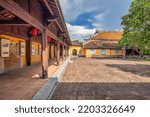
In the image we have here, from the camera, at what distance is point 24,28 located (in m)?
14.8

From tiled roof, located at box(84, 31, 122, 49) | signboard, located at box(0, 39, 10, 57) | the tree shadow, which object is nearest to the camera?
signboard, located at box(0, 39, 10, 57)

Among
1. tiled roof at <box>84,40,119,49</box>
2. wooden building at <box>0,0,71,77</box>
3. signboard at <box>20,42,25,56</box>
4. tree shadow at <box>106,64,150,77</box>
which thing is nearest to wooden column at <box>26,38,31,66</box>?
wooden building at <box>0,0,71,77</box>

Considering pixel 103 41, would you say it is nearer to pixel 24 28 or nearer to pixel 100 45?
pixel 100 45

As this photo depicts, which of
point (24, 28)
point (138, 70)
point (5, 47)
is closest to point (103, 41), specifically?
point (138, 70)

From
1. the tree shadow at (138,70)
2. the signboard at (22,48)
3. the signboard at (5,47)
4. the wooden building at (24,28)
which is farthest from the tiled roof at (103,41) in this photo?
the signboard at (5,47)

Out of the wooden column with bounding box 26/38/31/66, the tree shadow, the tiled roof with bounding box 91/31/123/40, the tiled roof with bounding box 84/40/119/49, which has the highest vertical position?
the tiled roof with bounding box 91/31/123/40

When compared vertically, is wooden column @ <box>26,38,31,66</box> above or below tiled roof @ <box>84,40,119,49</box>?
below

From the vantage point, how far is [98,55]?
4569 centimetres

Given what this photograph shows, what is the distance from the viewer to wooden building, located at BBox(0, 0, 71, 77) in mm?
6074

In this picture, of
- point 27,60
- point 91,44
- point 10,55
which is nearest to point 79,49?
point 91,44

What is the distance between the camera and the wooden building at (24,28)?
19.9 ft

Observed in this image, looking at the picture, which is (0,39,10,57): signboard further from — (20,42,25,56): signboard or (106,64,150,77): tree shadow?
(106,64,150,77): tree shadow

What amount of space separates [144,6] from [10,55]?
973 cm

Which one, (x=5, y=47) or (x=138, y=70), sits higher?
(x=5, y=47)
